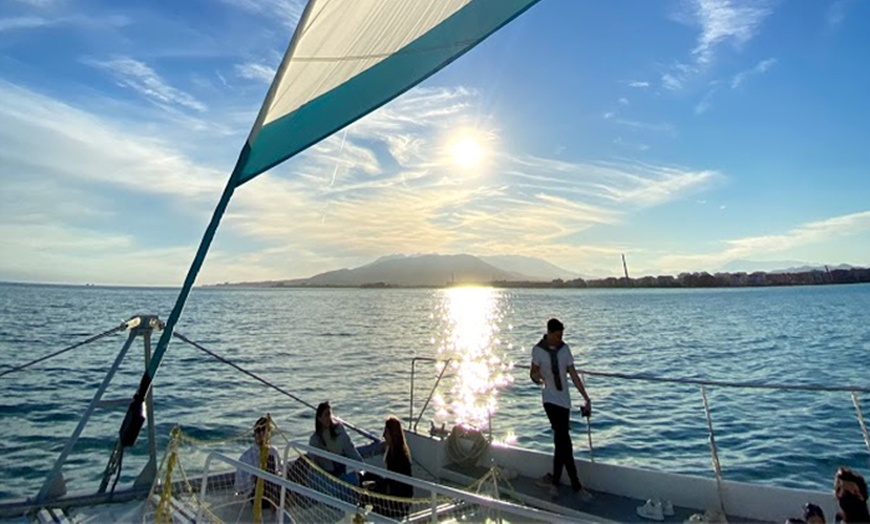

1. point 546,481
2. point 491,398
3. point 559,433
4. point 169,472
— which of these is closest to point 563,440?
point 559,433

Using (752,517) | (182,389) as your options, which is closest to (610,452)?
(752,517)

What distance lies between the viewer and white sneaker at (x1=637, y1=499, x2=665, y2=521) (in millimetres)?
5461

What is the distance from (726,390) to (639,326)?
32.5m

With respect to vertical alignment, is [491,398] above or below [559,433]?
below

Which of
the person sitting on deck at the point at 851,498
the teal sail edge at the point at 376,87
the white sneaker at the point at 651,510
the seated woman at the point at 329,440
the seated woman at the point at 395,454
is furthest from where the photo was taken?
the seated woman at the point at 329,440

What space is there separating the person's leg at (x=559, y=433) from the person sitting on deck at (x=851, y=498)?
2605 mm

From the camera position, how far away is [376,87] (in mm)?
2738

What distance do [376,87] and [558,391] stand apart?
14.5 feet

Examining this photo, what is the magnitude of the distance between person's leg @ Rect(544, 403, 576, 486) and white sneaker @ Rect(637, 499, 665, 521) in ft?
2.95

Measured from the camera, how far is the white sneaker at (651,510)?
17.9ft

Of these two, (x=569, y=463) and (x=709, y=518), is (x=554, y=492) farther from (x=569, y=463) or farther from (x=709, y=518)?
(x=709, y=518)

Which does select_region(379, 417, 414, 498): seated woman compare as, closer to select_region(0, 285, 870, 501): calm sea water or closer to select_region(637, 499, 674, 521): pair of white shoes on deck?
select_region(0, 285, 870, 501): calm sea water

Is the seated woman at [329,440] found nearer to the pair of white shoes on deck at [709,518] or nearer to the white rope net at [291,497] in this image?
the white rope net at [291,497]

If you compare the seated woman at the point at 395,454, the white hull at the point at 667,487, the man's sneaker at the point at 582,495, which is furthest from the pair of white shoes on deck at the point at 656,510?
the seated woman at the point at 395,454
